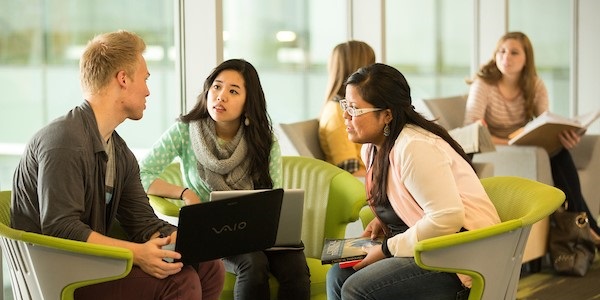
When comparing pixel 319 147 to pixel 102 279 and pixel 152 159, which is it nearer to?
pixel 152 159

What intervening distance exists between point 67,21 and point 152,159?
2.63ft

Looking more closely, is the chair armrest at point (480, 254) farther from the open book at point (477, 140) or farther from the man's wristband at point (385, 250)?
the open book at point (477, 140)

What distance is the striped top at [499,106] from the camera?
6193 millimetres

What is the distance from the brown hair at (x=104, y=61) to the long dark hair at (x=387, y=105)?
2.41 feet

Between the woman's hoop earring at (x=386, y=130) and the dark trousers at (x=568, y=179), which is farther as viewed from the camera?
the dark trousers at (x=568, y=179)

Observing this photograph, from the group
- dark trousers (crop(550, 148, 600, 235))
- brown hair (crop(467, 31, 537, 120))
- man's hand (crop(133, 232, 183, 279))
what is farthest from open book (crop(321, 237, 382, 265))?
brown hair (crop(467, 31, 537, 120))

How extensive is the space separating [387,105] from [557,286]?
101 inches

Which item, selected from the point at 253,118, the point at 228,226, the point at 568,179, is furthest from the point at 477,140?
the point at 228,226

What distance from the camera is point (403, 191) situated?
3188 mm

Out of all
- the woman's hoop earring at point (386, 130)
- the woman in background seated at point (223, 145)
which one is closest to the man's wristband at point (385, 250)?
the woman's hoop earring at point (386, 130)

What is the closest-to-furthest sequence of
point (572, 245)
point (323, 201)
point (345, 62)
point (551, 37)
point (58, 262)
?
point (58, 262)
point (323, 201)
point (345, 62)
point (572, 245)
point (551, 37)

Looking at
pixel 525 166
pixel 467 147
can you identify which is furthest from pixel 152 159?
pixel 525 166

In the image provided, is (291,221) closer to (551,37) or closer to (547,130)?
(547,130)

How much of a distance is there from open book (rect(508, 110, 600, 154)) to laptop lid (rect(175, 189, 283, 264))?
270 cm
